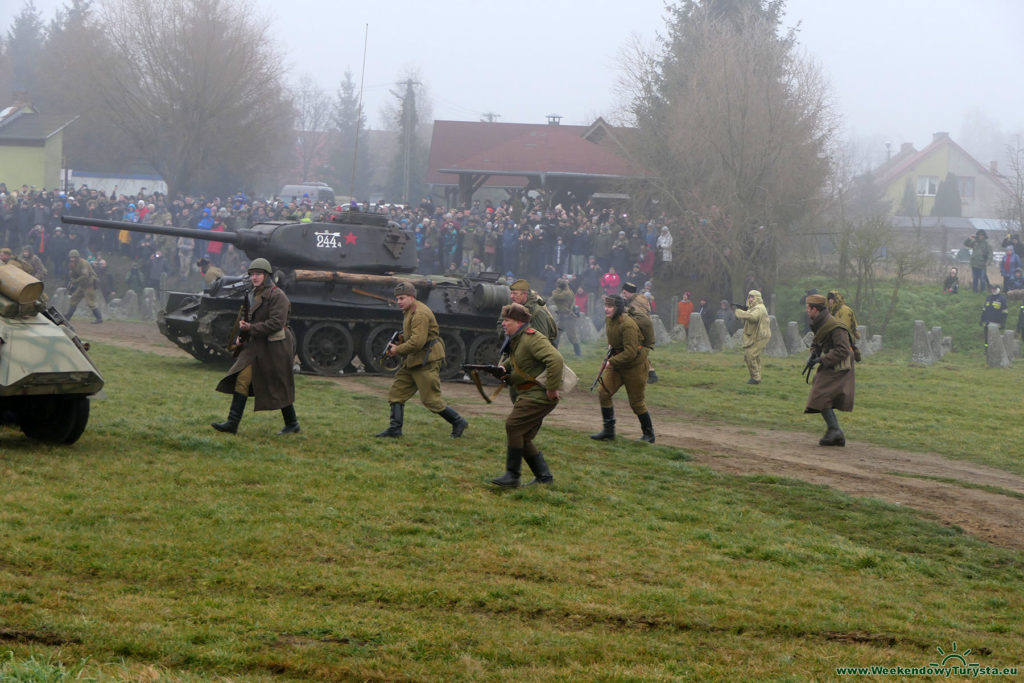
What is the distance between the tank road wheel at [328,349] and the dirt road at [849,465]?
72.2 inches

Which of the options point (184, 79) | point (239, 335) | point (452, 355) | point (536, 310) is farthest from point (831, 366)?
point (184, 79)

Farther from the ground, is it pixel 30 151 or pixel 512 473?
pixel 30 151

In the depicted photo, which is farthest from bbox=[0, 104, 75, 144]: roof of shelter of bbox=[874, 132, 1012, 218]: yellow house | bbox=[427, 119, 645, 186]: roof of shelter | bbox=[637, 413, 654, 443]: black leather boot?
bbox=[874, 132, 1012, 218]: yellow house

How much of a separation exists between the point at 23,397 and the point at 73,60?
143 feet

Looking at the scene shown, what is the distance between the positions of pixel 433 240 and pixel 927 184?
2208 inches

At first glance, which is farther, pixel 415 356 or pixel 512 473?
pixel 415 356

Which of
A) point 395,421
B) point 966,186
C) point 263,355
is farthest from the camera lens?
point 966,186

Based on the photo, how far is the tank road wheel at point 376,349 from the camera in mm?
19859

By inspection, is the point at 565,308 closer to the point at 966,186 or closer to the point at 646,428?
the point at 646,428

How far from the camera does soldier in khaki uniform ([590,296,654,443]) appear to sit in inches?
515

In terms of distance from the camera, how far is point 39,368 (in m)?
9.80

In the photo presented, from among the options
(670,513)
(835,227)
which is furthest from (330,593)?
(835,227)

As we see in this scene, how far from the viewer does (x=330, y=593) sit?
693 cm

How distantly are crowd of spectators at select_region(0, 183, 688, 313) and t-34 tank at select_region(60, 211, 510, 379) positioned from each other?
31.8 ft
